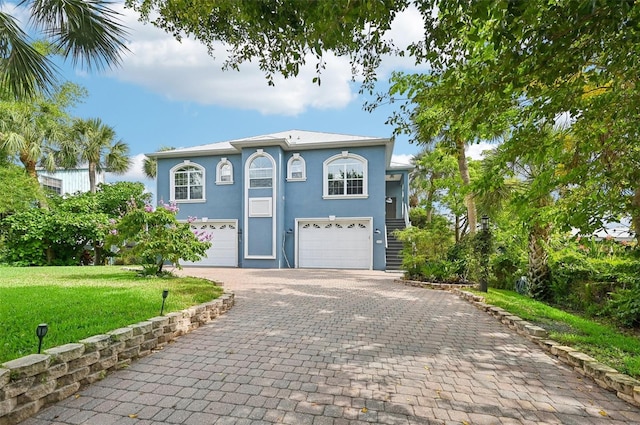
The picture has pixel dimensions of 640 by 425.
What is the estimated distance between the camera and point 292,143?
15.3 metres

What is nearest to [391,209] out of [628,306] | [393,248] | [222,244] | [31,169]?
[393,248]

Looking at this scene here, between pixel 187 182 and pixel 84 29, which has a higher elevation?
pixel 84 29

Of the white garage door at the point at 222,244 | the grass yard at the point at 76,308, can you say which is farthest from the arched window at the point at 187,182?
the grass yard at the point at 76,308

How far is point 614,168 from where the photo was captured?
392 cm

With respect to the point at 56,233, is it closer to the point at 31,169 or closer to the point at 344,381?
the point at 31,169

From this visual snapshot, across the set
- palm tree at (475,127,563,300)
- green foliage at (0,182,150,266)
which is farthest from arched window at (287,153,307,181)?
palm tree at (475,127,563,300)

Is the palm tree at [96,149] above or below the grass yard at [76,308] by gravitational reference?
above

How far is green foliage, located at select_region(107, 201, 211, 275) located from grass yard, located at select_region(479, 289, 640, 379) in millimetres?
7313

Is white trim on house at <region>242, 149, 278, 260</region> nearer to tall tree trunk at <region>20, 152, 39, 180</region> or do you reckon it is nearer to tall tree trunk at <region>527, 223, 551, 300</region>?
tall tree trunk at <region>527, 223, 551, 300</region>

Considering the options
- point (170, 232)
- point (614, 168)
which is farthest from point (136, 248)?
point (614, 168)

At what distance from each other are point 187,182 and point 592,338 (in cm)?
1625

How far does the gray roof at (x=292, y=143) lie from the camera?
47.5 feet

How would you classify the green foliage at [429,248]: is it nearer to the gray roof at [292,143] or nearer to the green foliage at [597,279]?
the green foliage at [597,279]

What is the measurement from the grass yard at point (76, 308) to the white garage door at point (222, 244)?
27.1 ft
